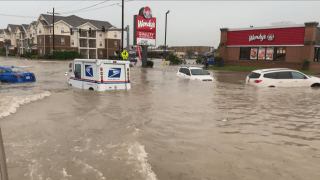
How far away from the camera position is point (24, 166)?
212 inches

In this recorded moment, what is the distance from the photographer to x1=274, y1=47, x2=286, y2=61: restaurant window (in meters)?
36.3

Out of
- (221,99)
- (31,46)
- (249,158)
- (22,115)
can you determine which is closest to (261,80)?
(221,99)

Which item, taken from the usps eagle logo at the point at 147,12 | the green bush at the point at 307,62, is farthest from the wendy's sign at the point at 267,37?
the usps eagle logo at the point at 147,12

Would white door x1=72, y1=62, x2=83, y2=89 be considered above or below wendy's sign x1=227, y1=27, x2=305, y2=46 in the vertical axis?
below

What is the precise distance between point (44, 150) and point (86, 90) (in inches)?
378

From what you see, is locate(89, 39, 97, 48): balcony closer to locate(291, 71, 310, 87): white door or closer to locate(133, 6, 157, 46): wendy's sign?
locate(133, 6, 157, 46): wendy's sign

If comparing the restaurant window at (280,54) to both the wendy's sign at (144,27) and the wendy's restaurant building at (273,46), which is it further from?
the wendy's sign at (144,27)

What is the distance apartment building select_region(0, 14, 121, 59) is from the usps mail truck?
5018 centimetres

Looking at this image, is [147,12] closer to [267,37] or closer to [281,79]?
[267,37]

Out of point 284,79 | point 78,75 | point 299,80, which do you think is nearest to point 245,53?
point 299,80

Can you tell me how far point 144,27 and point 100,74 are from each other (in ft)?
92.2

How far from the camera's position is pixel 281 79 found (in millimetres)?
17375

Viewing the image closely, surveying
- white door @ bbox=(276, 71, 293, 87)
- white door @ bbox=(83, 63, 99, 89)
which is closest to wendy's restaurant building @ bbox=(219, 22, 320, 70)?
white door @ bbox=(276, 71, 293, 87)

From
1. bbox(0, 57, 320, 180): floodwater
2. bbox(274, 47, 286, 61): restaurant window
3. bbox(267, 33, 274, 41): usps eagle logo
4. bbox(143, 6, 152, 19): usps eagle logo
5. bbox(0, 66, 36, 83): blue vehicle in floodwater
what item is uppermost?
bbox(143, 6, 152, 19): usps eagle logo
